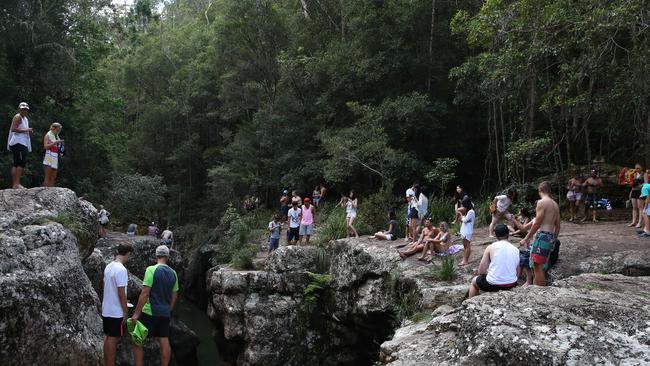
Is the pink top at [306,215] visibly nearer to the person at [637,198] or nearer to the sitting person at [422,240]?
the sitting person at [422,240]

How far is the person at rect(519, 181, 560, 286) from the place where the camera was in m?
6.87

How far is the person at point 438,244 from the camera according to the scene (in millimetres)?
10758

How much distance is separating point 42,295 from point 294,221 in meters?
9.31

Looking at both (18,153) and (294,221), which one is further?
(294,221)

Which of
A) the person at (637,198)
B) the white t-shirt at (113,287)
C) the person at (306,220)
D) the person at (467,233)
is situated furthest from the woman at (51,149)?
the person at (637,198)

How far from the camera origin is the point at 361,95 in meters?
22.0

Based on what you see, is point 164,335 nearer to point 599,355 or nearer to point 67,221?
point 67,221

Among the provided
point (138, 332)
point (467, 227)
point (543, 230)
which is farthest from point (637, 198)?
point (138, 332)

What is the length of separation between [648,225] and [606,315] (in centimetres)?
817

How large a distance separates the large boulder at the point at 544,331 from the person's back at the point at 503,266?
1.98 metres

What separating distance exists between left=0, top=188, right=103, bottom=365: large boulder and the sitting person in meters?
6.52

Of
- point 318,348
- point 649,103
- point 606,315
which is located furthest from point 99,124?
point 606,315

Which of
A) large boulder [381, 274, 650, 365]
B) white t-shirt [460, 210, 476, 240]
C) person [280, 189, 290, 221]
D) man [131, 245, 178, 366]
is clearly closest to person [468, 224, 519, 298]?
large boulder [381, 274, 650, 365]

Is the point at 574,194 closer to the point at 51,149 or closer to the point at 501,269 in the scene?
the point at 501,269
